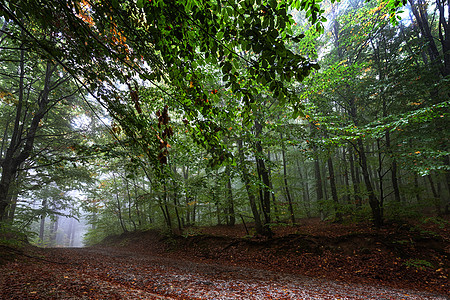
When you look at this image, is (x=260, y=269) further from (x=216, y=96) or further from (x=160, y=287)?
(x=216, y=96)

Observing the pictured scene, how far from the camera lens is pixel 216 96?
2.22 m

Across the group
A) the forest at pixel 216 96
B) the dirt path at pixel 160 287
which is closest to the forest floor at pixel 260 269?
the dirt path at pixel 160 287

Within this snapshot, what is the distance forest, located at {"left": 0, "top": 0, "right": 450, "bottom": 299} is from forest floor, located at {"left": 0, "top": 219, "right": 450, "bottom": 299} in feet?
3.26

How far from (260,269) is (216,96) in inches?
258

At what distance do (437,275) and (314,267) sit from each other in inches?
124

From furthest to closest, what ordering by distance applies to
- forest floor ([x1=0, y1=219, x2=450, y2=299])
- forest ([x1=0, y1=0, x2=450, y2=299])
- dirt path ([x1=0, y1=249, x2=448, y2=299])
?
1. forest floor ([x1=0, y1=219, x2=450, y2=299])
2. dirt path ([x1=0, y1=249, x2=448, y2=299])
3. forest ([x1=0, y1=0, x2=450, y2=299])

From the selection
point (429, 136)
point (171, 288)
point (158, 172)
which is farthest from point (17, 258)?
point (429, 136)

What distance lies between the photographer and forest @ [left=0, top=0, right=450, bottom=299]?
1.80m

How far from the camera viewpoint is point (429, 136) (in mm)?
7152

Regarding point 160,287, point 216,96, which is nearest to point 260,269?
point 160,287

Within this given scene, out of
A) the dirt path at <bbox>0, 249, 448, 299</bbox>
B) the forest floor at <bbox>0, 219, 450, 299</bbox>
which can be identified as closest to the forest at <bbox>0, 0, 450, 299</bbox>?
the forest floor at <bbox>0, 219, 450, 299</bbox>

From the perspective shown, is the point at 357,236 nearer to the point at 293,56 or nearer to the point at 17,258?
the point at 293,56

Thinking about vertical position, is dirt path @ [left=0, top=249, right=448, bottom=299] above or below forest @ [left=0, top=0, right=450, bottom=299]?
below

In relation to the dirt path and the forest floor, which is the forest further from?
the dirt path
